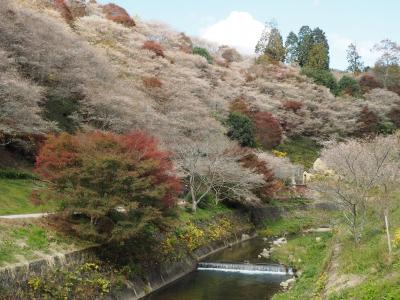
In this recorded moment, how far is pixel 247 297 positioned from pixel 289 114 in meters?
51.3

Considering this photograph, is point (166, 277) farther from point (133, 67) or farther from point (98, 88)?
point (133, 67)

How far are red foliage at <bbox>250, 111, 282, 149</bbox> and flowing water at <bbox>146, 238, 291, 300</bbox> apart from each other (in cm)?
3139

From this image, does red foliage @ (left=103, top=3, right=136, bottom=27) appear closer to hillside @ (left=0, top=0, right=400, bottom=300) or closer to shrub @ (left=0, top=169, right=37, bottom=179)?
hillside @ (left=0, top=0, right=400, bottom=300)

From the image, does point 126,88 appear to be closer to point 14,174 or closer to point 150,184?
point 14,174

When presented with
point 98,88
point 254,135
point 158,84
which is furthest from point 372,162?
point 254,135

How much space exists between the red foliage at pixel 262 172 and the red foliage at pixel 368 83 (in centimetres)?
4923

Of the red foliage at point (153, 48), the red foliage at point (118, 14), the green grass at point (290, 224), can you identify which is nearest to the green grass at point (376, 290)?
the green grass at point (290, 224)

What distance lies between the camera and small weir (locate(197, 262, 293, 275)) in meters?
26.0

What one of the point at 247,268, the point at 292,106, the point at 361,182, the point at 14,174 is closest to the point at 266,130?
the point at 292,106

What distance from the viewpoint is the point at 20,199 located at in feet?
77.5

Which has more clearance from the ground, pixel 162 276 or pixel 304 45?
pixel 304 45

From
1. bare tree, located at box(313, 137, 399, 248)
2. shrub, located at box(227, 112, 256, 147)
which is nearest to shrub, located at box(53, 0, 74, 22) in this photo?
shrub, located at box(227, 112, 256, 147)

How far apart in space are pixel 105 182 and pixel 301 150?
51173mm

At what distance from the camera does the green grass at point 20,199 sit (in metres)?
21.5
